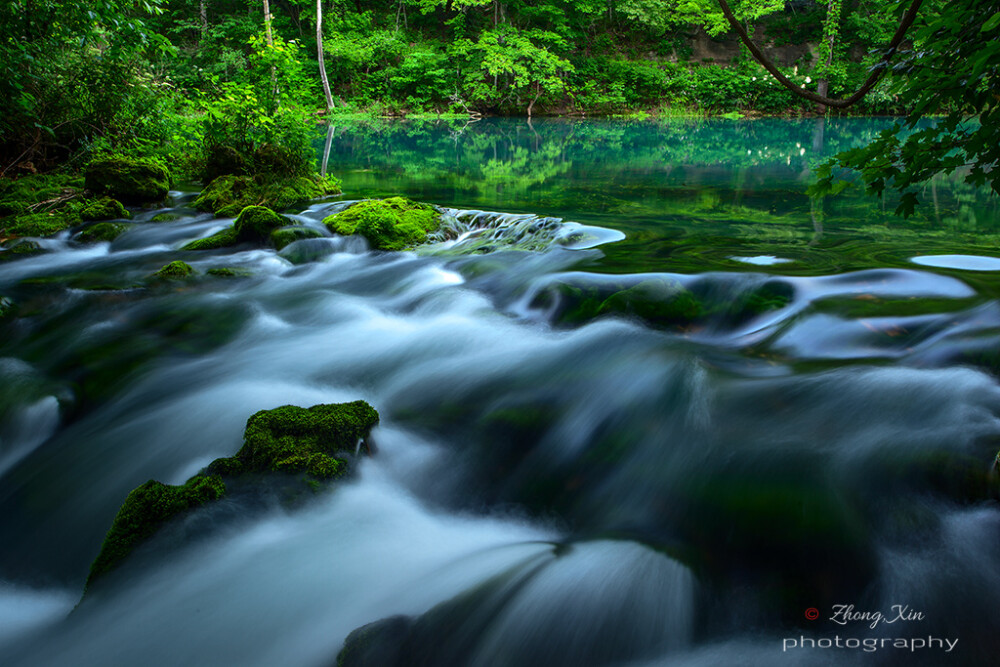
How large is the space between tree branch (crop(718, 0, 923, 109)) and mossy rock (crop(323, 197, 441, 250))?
4.87 meters

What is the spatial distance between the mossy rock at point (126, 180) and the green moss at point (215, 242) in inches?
90.5

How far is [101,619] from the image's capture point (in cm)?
195

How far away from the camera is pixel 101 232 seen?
6332 mm

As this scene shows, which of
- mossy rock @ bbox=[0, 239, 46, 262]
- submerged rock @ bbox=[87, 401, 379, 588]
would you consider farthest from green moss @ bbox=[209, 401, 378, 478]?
mossy rock @ bbox=[0, 239, 46, 262]

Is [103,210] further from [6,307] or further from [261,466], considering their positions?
[261,466]

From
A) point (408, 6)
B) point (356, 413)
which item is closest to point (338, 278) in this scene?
point (356, 413)

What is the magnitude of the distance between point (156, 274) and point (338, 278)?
148 cm

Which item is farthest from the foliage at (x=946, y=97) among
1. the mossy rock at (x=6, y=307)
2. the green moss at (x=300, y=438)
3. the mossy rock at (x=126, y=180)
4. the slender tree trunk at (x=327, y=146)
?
the slender tree trunk at (x=327, y=146)

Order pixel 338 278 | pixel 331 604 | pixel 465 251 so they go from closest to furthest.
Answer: pixel 331 604, pixel 338 278, pixel 465 251

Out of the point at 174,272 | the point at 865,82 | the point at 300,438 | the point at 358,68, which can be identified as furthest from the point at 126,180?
the point at 358,68

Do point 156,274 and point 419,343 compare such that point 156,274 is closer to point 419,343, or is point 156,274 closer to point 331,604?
point 419,343

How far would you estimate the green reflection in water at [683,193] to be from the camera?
517 cm
